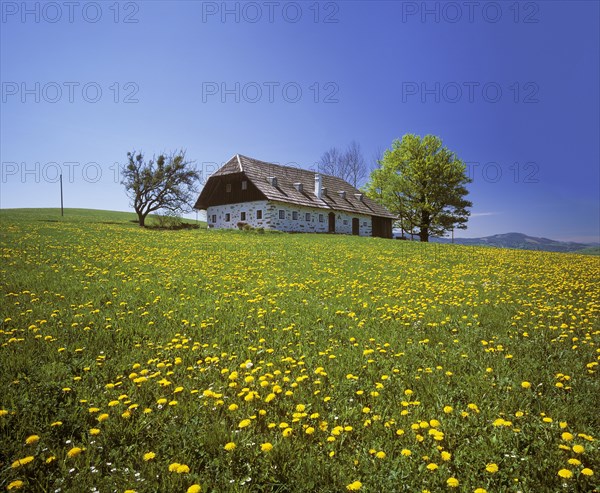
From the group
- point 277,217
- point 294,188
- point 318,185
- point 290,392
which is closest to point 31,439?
point 290,392

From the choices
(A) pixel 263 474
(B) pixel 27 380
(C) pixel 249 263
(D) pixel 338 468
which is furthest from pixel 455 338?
(C) pixel 249 263

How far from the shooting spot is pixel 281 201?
104 feet

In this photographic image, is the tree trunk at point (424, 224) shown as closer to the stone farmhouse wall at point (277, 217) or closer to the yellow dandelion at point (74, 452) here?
the stone farmhouse wall at point (277, 217)

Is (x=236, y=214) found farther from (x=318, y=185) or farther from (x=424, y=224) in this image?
(x=424, y=224)

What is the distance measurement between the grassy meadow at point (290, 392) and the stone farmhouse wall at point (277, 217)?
81.4ft

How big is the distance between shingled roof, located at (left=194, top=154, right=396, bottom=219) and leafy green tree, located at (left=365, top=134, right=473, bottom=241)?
9.34 ft

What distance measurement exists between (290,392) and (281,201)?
2934 cm

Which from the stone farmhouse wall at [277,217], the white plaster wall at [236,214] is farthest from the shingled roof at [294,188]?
the white plaster wall at [236,214]

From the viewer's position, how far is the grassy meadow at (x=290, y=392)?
239 centimetres

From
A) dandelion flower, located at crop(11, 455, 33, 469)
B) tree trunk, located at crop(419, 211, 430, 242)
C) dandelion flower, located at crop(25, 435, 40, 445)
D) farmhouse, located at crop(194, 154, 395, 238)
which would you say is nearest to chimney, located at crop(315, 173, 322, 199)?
farmhouse, located at crop(194, 154, 395, 238)

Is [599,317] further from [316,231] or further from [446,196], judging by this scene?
[446,196]

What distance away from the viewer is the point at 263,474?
93.8 inches

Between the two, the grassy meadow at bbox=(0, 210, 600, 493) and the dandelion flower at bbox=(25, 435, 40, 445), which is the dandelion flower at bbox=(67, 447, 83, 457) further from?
the dandelion flower at bbox=(25, 435, 40, 445)

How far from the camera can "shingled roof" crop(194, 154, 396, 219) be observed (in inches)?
1314
